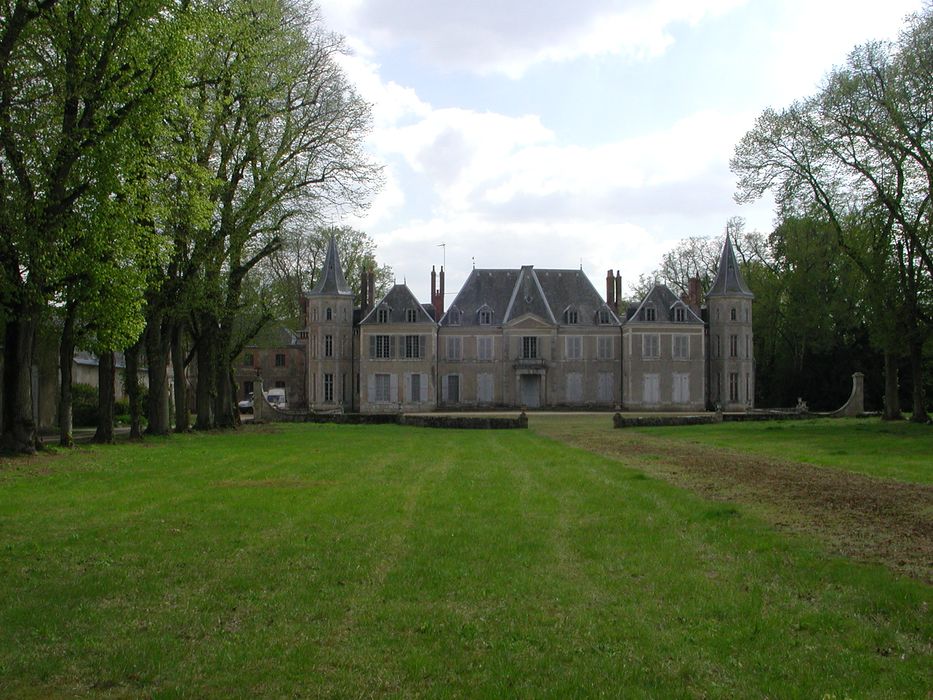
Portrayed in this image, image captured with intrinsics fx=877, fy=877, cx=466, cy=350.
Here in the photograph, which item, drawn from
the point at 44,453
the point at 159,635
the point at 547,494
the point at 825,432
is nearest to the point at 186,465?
the point at 44,453

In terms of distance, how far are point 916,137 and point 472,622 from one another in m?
29.2

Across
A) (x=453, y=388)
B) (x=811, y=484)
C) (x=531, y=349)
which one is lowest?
(x=811, y=484)

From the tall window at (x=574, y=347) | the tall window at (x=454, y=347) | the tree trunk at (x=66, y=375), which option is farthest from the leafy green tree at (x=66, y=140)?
the tall window at (x=574, y=347)

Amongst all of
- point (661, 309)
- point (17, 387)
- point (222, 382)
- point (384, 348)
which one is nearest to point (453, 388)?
point (384, 348)

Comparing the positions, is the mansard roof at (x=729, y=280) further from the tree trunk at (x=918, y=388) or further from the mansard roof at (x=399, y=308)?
the tree trunk at (x=918, y=388)

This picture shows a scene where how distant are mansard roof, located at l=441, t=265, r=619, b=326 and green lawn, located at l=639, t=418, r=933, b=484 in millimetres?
19776

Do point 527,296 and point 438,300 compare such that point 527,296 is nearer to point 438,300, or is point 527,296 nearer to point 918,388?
point 438,300

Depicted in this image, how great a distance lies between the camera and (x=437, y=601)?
6926 mm

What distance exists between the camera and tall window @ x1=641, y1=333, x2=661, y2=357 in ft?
173

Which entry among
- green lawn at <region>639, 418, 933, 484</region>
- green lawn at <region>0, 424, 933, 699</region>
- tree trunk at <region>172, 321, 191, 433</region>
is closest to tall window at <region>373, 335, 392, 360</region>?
green lawn at <region>639, 418, 933, 484</region>

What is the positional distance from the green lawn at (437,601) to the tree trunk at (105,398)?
1129cm

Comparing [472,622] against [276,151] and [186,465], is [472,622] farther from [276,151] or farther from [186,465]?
[276,151]

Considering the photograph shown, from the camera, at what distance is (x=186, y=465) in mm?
17359

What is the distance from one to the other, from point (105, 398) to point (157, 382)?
2936mm
